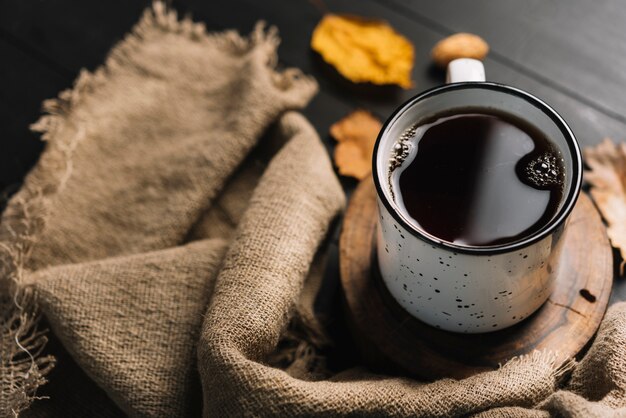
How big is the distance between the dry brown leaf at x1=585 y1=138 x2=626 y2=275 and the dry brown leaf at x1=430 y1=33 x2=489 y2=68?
229 millimetres

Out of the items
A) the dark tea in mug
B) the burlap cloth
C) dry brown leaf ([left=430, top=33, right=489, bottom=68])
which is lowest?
the burlap cloth

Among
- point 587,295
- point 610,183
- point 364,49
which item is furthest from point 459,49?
point 587,295

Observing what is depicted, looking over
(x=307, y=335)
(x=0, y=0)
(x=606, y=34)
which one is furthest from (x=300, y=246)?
(x=0, y=0)

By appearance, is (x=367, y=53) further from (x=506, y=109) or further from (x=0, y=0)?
(x=0, y=0)

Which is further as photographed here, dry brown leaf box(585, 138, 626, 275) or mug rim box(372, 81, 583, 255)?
dry brown leaf box(585, 138, 626, 275)

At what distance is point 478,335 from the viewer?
91 centimetres

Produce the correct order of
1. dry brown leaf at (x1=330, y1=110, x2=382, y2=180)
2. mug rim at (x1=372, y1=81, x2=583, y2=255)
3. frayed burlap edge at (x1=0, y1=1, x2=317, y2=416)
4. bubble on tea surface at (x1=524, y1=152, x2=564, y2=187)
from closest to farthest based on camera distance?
mug rim at (x1=372, y1=81, x2=583, y2=255), bubble on tea surface at (x1=524, y1=152, x2=564, y2=187), frayed burlap edge at (x1=0, y1=1, x2=317, y2=416), dry brown leaf at (x1=330, y1=110, x2=382, y2=180)

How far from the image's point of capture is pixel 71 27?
137 cm

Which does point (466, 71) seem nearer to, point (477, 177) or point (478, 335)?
point (477, 177)

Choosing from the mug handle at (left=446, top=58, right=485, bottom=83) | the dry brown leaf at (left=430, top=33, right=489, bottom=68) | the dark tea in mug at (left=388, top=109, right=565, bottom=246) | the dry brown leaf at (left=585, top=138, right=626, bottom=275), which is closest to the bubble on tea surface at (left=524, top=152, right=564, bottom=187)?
the dark tea in mug at (left=388, top=109, right=565, bottom=246)

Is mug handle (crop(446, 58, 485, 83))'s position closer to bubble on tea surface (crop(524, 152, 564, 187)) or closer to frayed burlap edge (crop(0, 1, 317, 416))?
bubble on tea surface (crop(524, 152, 564, 187))

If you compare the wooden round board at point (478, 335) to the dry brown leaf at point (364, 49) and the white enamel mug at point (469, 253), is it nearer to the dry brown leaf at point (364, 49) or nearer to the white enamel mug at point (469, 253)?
the white enamel mug at point (469, 253)

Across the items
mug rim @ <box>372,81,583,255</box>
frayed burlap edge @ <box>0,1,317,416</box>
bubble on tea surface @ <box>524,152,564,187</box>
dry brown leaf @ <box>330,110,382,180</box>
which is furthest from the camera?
dry brown leaf @ <box>330,110,382,180</box>

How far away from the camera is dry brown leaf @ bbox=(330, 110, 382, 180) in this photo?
1.18 meters
